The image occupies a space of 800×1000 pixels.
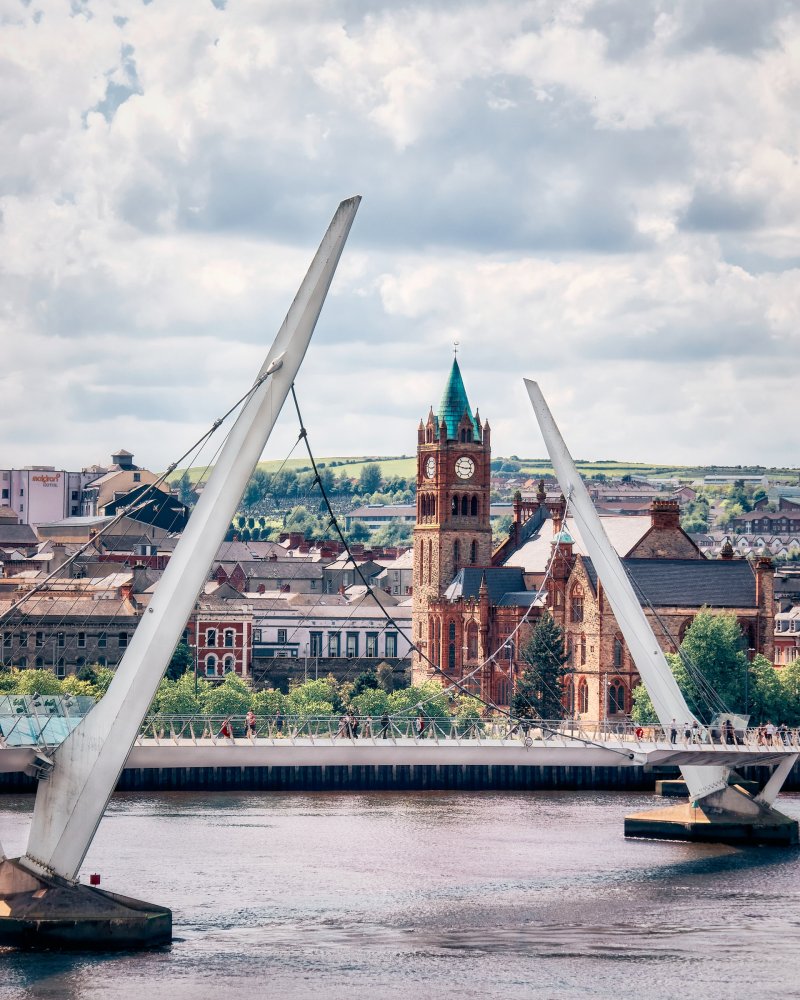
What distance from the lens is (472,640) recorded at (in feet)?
406

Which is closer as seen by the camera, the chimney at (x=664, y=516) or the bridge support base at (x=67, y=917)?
the bridge support base at (x=67, y=917)

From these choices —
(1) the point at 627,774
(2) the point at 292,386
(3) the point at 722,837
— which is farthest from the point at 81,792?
(1) the point at 627,774

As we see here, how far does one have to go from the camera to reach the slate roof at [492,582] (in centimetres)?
12414

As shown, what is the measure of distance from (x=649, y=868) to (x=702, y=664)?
42.6m

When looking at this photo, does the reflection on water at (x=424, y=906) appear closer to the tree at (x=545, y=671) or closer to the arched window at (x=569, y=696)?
the tree at (x=545, y=671)

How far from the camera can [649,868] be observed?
2359 inches

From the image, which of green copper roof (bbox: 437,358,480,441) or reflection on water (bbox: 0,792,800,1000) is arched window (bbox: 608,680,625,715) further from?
reflection on water (bbox: 0,792,800,1000)

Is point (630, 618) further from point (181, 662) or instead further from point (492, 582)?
point (492, 582)

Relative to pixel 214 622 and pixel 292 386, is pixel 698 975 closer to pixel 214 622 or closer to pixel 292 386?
pixel 292 386

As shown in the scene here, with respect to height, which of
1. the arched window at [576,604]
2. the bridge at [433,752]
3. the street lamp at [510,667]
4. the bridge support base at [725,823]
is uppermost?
the arched window at [576,604]

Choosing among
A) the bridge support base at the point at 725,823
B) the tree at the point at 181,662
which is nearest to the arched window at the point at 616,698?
the tree at the point at 181,662

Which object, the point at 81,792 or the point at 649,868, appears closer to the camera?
the point at 81,792

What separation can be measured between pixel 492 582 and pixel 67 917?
79489 mm

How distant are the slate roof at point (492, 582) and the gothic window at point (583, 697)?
12185mm
